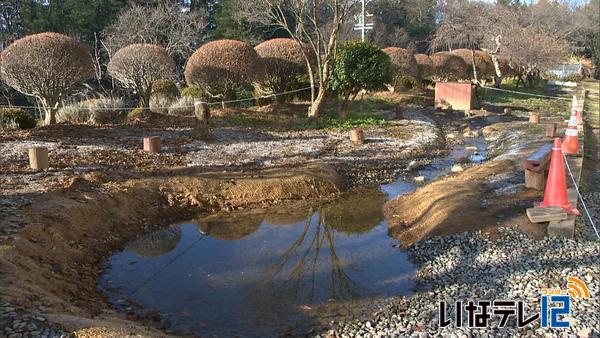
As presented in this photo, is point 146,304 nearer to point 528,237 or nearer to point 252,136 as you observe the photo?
point 528,237

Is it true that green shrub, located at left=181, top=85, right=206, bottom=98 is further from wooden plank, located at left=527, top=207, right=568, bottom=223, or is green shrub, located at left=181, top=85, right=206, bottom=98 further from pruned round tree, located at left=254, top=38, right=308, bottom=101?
wooden plank, located at left=527, top=207, right=568, bottom=223

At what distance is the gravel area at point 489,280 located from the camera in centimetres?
386

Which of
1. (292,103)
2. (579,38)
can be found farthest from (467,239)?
(579,38)

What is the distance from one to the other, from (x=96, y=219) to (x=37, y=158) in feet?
7.46

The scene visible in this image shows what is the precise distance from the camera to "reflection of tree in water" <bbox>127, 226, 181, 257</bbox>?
6.21 m

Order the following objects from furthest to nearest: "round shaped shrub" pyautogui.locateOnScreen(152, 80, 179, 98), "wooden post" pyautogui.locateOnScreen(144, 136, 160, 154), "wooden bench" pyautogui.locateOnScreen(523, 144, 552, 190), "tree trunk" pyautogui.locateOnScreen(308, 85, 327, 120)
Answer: "round shaped shrub" pyautogui.locateOnScreen(152, 80, 179, 98) < "tree trunk" pyautogui.locateOnScreen(308, 85, 327, 120) < "wooden post" pyautogui.locateOnScreen(144, 136, 160, 154) < "wooden bench" pyautogui.locateOnScreen(523, 144, 552, 190)

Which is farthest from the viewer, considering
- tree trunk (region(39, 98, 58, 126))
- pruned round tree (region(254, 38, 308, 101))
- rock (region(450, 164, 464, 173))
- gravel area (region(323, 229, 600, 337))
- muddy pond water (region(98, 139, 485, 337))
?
pruned round tree (region(254, 38, 308, 101))

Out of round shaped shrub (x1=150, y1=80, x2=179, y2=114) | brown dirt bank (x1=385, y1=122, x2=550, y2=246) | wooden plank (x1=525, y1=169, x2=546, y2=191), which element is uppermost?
round shaped shrub (x1=150, y1=80, x2=179, y2=114)

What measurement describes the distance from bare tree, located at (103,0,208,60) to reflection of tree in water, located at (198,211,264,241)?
16193mm

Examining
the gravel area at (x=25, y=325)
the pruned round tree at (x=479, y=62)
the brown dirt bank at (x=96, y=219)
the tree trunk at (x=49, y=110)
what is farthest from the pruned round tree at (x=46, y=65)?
the pruned round tree at (x=479, y=62)

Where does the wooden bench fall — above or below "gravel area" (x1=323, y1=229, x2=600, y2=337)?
above

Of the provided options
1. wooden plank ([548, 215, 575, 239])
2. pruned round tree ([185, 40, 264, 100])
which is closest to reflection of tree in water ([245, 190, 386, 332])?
wooden plank ([548, 215, 575, 239])

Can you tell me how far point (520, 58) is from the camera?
26.5 metres

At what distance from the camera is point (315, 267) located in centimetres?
570
